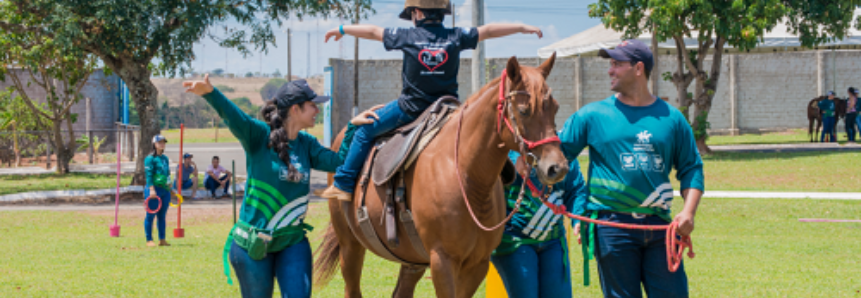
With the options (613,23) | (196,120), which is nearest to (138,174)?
(613,23)

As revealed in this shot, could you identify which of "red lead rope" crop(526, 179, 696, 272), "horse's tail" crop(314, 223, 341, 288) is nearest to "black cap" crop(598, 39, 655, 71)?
"red lead rope" crop(526, 179, 696, 272)

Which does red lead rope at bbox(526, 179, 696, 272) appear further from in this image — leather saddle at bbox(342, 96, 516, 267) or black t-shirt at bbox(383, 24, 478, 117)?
black t-shirt at bbox(383, 24, 478, 117)

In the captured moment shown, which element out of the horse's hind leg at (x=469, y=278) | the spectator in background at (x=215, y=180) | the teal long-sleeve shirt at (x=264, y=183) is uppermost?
the teal long-sleeve shirt at (x=264, y=183)

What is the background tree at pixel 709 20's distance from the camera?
19250 millimetres

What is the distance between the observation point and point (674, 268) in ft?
12.8

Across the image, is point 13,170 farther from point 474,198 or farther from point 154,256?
point 474,198

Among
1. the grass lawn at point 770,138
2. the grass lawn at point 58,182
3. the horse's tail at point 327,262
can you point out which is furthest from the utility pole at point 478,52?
the grass lawn at point 770,138

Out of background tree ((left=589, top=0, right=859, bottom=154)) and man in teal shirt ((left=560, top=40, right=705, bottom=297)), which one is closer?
man in teal shirt ((left=560, top=40, right=705, bottom=297))

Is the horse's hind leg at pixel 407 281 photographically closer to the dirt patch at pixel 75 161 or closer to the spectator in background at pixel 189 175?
the spectator in background at pixel 189 175

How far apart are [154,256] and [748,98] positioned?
2904 cm

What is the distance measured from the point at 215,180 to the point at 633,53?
17311 mm

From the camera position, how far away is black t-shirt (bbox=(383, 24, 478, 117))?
4.89 meters

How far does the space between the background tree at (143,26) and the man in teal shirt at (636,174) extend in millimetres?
15500

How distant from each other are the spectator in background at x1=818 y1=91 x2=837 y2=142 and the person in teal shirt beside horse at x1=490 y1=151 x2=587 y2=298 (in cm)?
2350
